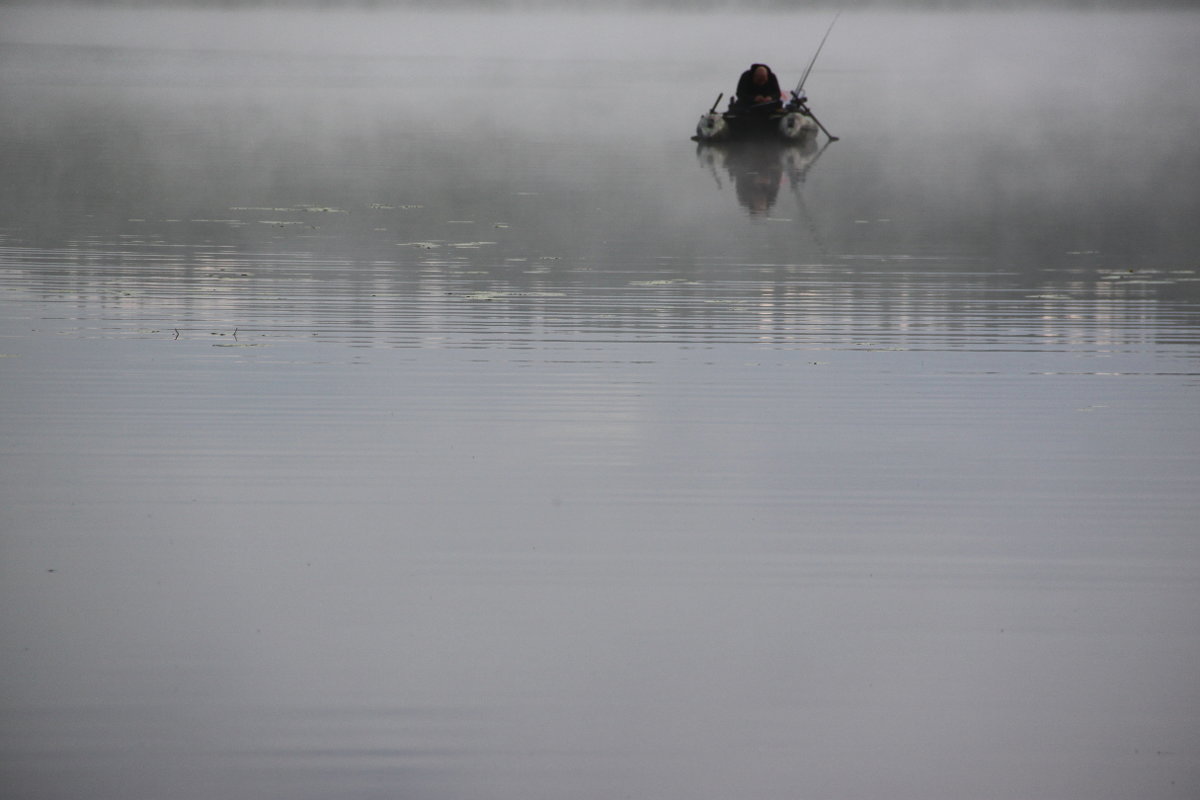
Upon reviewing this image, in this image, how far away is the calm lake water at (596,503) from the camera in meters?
4.78

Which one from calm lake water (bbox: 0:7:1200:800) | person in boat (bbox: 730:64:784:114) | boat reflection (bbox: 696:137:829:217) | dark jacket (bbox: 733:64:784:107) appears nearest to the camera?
calm lake water (bbox: 0:7:1200:800)

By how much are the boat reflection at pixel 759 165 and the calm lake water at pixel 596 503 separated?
1.94m

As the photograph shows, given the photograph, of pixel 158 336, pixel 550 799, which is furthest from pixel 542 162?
pixel 550 799

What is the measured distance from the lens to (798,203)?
18938 millimetres

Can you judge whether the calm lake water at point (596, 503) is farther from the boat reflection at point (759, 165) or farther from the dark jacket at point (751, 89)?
the dark jacket at point (751, 89)

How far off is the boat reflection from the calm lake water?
194cm

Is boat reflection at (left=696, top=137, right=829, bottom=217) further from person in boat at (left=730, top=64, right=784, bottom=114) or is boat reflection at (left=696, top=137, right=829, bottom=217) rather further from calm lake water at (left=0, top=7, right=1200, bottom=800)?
calm lake water at (left=0, top=7, right=1200, bottom=800)

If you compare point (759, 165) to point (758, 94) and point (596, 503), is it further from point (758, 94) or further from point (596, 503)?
point (596, 503)

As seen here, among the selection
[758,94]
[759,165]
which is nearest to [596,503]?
→ [759,165]

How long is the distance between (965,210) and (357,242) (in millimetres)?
6281

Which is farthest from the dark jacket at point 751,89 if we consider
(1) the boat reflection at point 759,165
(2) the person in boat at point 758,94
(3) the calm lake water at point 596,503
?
(3) the calm lake water at point 596,503

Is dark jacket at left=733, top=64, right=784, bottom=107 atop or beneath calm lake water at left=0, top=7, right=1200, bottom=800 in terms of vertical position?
atop

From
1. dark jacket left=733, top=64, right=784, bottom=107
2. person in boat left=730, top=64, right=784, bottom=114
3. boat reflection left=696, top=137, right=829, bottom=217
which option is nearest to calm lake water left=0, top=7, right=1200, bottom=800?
boat reflection left=696, top=137, right=829, bottom=217

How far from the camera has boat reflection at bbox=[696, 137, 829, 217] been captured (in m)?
19.9
